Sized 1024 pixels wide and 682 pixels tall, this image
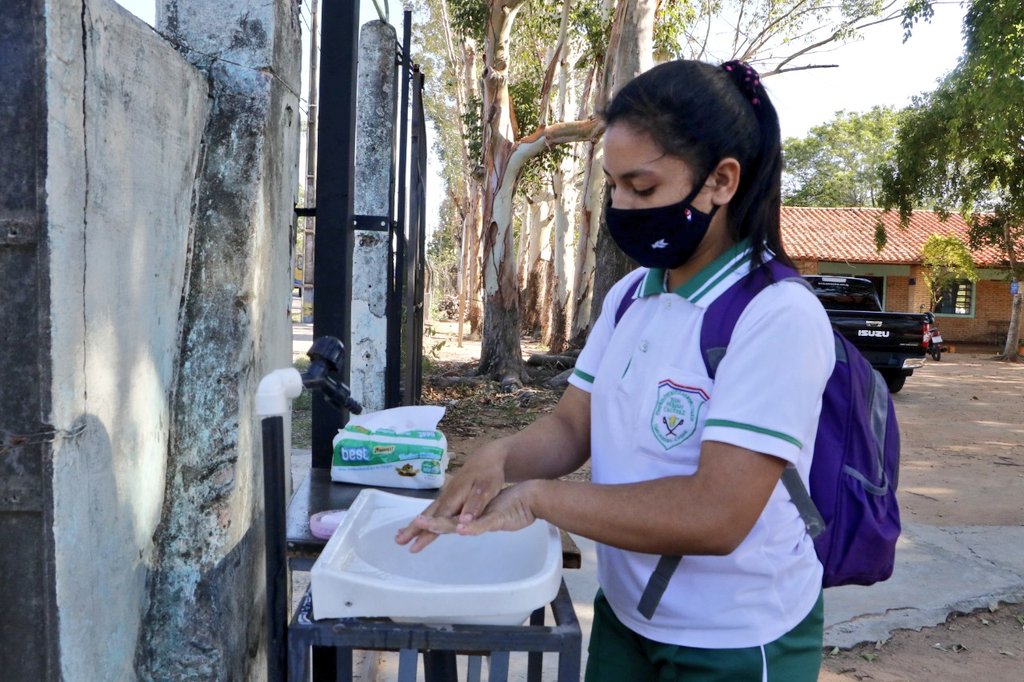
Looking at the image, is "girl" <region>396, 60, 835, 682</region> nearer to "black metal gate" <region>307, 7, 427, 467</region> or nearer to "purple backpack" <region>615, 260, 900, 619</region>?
"purple backpack" <region>615, 260, 900, 619</region>

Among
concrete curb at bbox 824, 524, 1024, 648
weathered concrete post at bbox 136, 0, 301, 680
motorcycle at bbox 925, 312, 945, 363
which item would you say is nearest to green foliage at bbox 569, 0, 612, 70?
motorcycle at bbox 925, 312, 945, 363

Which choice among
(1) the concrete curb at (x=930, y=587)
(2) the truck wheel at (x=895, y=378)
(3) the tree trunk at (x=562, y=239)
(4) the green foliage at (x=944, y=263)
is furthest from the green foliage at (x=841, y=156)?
(1) the concrete curb at (x=930, y=587)

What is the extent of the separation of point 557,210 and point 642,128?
2017 cm

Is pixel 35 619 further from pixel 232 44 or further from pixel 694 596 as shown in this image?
pixel 232 44

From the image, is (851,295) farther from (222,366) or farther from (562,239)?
(222,366)

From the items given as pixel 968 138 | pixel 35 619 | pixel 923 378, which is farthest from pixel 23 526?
pixel 968 138

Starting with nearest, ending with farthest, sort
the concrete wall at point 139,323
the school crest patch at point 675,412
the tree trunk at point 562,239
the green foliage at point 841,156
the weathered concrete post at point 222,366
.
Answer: the school crest patch at point 675,412
the concrete wall at point 139,323
the weathered concrete post at point 222,366
the tree trunk at point 562,239
the green foliage at point 841,156

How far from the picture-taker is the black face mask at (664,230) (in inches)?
59.6

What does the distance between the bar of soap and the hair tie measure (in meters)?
1.23

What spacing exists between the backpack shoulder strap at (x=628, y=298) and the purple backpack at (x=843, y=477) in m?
0.28

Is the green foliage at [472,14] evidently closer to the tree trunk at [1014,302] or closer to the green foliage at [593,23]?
the green foliage at [593,23]

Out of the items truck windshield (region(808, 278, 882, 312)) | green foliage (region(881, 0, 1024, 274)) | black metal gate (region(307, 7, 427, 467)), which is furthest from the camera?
truck windshield (region(808, 278, 882, 312))

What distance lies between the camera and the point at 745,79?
152cm

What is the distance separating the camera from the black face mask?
4.96ft
